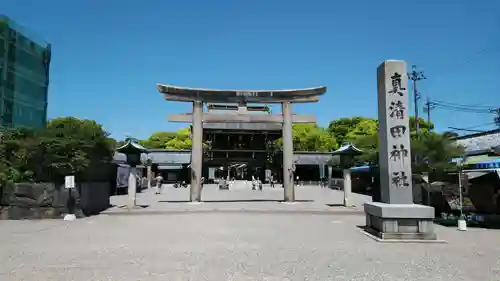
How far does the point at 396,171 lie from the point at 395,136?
1.11m

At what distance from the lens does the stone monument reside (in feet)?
33.1

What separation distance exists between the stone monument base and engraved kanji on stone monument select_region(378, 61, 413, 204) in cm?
50

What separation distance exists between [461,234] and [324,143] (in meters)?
55.6

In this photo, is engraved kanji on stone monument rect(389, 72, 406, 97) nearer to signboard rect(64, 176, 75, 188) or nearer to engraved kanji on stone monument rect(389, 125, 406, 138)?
engraved kanji on stone monument rect(389, 125, 406, 138)

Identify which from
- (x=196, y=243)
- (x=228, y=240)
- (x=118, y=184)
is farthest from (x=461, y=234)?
(x=118, y=184)

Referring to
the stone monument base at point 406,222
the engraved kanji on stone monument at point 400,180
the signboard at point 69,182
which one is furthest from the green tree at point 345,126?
the signboard at point 69,182

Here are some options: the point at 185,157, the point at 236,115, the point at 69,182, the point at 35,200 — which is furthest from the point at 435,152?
the point at 185,157

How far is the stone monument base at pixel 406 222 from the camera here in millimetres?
10047

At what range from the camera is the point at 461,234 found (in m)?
11.5

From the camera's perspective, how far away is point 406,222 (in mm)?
10188

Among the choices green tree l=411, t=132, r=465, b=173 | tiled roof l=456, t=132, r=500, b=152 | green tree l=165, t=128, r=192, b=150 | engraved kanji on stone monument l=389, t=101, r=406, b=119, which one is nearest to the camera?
engraved kanji on stone monument l=389, t=101, r=406, b=119

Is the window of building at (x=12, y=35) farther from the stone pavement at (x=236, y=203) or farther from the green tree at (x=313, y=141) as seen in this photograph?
the green tree at (x=313, y=141)

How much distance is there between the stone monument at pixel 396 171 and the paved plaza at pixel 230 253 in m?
0.75

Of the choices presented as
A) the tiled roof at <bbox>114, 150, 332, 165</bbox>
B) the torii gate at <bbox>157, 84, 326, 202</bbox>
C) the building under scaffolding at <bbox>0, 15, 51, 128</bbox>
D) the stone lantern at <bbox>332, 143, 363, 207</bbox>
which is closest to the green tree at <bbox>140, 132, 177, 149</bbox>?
the tiled roof at <bbox>114, 150, 332, 165</bbox>
